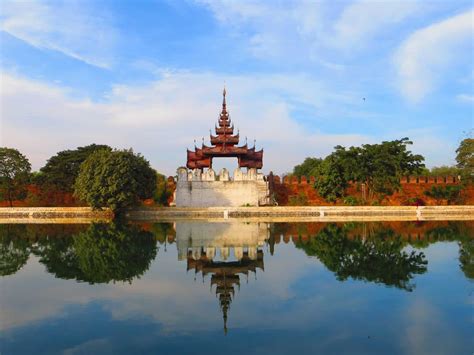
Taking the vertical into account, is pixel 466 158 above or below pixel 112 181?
above

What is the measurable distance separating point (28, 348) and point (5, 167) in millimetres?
37942

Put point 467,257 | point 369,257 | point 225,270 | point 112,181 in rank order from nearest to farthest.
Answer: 1. point 225,270
2. point 369,257
3. point 467,257
4. point 112,181

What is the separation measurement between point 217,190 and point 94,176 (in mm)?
11365

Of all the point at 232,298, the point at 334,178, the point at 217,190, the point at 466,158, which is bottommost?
the point at 232,298

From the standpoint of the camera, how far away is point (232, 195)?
3953cm

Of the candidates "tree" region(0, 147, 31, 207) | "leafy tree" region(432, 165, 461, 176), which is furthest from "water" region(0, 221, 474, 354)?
"leafy tree" region(432, 165, 461, 176)

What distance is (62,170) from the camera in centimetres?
4091

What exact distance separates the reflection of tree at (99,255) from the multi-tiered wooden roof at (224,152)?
785 inches

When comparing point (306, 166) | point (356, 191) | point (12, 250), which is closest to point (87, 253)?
point (12, 250)

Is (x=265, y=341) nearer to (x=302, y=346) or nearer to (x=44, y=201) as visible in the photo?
(x=302, y=346)

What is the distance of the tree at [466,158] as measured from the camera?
43019 millimetres

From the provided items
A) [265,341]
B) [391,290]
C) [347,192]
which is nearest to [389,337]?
[265,341]

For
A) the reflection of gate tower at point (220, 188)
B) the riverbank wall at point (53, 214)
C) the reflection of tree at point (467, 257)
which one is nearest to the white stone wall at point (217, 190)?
the reflection of gate tower at point (220, 188)

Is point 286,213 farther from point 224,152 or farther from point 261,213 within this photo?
point 224,152
